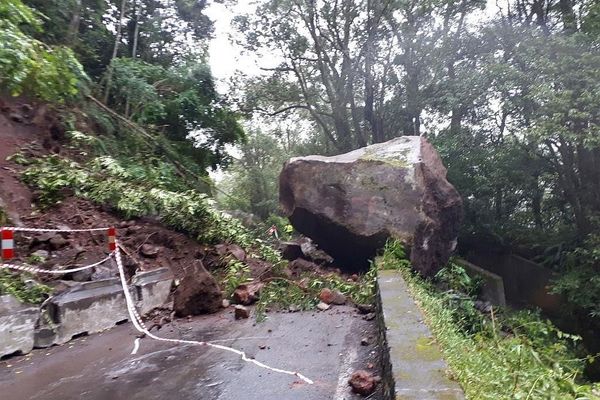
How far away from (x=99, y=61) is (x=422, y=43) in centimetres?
1123

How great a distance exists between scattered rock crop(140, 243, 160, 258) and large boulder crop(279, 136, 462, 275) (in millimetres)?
2801

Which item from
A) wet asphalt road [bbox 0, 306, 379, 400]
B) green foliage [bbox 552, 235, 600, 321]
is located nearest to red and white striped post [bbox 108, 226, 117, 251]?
wet asphalt road [bbox 0, 306, 379, 400]

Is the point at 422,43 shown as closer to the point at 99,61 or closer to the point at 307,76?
the point at 307,76

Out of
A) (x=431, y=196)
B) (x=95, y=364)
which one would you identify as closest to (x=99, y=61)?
(x=431, y=196)

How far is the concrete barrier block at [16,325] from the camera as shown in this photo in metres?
5.07

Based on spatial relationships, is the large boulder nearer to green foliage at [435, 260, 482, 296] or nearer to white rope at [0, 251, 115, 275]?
green foliage at [435, 260, 482, 296]

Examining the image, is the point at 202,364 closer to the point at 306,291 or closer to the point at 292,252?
the point at 306,291

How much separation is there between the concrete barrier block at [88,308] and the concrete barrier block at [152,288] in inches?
12.2

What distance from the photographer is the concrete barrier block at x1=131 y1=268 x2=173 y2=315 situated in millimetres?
7120

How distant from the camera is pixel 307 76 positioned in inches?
860

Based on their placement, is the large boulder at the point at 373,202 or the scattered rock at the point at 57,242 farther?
the large boulder at the point at 373,202

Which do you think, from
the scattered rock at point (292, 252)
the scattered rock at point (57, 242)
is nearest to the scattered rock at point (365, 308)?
the scattered rock at point (57, 242)

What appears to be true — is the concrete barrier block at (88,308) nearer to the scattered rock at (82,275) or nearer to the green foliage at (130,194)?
the scattered rock at (82,275)

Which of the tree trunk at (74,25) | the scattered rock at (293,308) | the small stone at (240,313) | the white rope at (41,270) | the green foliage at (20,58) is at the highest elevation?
the tree trunk at (74,25)
